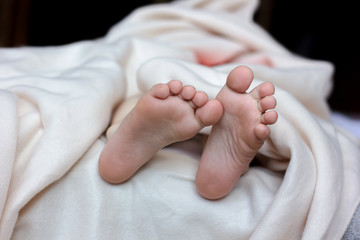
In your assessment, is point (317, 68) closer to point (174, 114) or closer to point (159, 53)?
point (159, 53)

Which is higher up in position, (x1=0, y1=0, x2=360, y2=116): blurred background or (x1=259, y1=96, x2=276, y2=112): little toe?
(x1=259, y1=96, x2=276, y2=112): little toe

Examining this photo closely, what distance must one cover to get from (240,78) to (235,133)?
7 centimetres

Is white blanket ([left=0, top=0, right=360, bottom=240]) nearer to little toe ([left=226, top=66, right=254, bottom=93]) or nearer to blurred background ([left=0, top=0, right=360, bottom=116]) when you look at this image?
little toe ([left=226, top=66, right=254, bottom=93])

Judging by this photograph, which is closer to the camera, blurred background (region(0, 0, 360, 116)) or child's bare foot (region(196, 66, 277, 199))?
child's bare foot (region(196, 66, 277, 199))

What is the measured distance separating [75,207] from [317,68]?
0.62m

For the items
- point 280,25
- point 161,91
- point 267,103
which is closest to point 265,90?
point 267,103

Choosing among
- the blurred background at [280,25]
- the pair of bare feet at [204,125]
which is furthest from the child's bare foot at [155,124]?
the blurred background at [280,25]

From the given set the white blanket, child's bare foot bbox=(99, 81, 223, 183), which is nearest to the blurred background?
the white blanket

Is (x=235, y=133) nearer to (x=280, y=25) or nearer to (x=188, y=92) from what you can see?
(x=188, y=92)

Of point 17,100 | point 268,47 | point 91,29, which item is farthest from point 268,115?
point 91,29

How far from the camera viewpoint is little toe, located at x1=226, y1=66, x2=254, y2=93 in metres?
0.48

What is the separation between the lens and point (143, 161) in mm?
542

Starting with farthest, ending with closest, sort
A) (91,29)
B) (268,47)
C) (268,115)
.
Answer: (91,29) → (268,47) → (268,115)

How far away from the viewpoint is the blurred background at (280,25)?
1.47 metres
